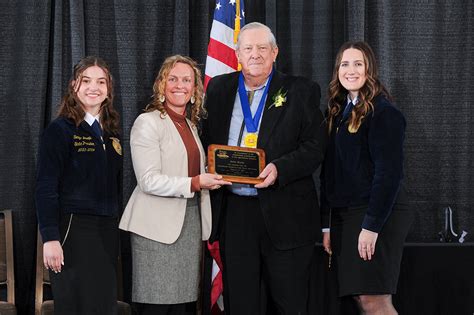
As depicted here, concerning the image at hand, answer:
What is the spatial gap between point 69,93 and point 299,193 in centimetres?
124

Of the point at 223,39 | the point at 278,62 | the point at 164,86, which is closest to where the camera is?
the point at 164,86

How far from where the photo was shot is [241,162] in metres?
3.33

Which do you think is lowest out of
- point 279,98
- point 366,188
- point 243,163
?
point 366,188

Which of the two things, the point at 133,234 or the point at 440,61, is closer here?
Answer: the point at 133,234

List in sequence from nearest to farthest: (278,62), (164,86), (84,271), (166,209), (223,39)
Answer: (84,271), (166,209), (164,86), (223,39), (278,62)

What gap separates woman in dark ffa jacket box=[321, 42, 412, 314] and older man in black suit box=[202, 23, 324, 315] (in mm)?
138

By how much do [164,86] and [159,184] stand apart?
0.54 m

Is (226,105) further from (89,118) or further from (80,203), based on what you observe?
(80,203)

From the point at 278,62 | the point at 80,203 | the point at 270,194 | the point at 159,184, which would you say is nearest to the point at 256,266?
the point at 270,194

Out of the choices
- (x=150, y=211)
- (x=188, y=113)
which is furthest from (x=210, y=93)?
(x=150, y=211)

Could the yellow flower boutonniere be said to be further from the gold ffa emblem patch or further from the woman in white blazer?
the gold ffa emblem patch

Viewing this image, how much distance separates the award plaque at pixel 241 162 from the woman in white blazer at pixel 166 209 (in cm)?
15

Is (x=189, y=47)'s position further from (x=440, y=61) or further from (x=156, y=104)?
(x=440, y=61)

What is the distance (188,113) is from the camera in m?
3.85
